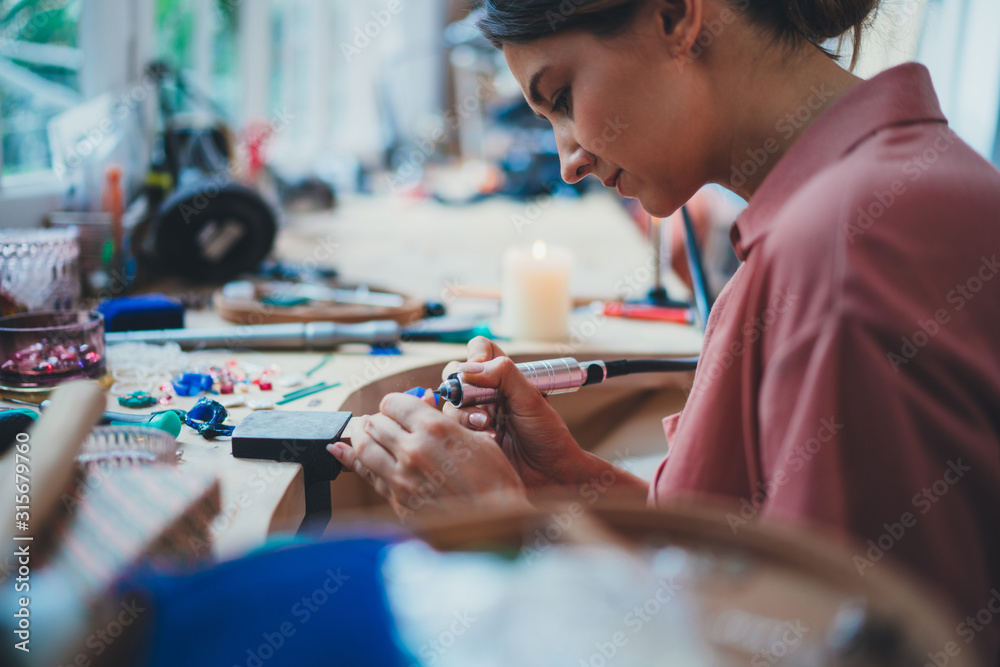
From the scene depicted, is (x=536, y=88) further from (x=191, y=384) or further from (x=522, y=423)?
(x=191, y=384)

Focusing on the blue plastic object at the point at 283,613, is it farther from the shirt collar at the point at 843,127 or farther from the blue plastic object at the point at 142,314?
the blue plastic object at the point at 142,314

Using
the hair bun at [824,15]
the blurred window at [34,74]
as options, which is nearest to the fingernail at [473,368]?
the hair bun at [824,15]

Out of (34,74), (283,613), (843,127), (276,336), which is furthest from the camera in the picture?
(34,74)

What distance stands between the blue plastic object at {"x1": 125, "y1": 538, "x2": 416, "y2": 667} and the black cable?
26.0 inches

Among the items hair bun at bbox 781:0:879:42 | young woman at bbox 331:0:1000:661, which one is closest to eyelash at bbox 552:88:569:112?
young woman at bbox 331:0:1000:661

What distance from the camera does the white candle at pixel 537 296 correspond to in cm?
130

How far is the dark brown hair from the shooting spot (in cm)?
71

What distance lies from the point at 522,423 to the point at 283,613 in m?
0.57

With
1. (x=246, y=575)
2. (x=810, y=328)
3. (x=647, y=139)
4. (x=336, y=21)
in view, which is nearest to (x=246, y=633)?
(x=246, y=575)

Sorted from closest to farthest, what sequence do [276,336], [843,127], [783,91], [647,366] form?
[843,127]
[783,91]
[647,366]
[276,336]

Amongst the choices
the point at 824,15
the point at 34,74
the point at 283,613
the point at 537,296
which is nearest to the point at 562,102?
the point at 824,15

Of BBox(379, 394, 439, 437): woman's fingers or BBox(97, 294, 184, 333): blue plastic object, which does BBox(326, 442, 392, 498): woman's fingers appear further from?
BBox(97, 294, 184, 333): blue plastic object

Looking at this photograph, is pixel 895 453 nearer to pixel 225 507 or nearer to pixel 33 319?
pixel 225 507

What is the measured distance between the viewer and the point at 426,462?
687mm
